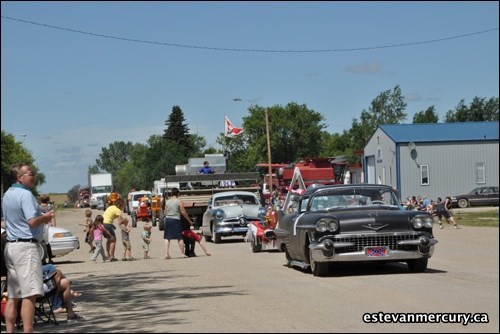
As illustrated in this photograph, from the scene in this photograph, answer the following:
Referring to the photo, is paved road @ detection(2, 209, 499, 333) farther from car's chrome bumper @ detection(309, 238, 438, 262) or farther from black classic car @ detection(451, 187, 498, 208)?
black classic car @ detection(451, 187, 498, 208)

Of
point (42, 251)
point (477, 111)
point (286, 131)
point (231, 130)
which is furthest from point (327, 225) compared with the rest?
point (286, 131)

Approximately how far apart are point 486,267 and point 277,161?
322ft

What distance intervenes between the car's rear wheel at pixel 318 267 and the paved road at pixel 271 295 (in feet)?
0.54

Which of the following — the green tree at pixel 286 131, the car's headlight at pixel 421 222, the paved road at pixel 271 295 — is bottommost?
the paved road at pixel 271 295

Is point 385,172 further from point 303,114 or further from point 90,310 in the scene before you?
point 303,114

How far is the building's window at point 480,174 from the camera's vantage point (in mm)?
46019

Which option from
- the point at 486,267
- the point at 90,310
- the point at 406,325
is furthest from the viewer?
the point at 486,267

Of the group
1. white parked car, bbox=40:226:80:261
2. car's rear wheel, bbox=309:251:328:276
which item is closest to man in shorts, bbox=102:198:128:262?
white parked car, bbox=40:226:80:261

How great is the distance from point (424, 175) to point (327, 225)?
3866 centimetres

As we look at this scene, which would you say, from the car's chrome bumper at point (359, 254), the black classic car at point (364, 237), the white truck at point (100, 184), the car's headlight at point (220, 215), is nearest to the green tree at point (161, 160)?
→ the white truck at point (100, 184)

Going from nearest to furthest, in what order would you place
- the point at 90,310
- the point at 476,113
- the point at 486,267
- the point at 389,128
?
the point at 90,310 < the point at 486,267 < the point at 389,128 < the point at 476,113

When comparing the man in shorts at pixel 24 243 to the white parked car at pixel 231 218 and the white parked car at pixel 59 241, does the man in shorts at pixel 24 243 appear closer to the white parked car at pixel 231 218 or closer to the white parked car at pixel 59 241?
the white parked car at pixel 59 241

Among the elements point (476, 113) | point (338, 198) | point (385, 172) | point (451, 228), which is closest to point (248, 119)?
point (476, 113)

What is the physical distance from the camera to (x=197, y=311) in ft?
35.7
